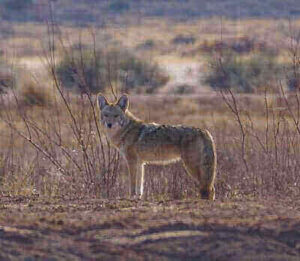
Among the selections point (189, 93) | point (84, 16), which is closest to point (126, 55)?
point (189, 93)

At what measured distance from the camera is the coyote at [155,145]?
1165 cm

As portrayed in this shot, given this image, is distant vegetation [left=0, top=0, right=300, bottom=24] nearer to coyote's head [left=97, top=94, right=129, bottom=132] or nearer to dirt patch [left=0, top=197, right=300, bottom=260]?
coyote's head [left=97, top=94, right=129, bottom=132]

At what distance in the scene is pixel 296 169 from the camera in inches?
A: 477

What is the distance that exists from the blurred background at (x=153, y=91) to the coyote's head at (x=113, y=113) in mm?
223

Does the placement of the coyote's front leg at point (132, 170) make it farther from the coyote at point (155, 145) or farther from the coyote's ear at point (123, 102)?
the coyote's ear at point (123, 102)

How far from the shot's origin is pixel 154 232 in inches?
325

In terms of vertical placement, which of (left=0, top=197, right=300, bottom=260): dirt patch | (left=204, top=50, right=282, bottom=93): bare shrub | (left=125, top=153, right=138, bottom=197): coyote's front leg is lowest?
(left=204, top=50, right=282, bottom=93): bare shrub

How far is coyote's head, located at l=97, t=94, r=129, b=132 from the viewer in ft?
42.0

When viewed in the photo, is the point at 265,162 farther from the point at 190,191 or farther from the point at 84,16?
the point at 84,16

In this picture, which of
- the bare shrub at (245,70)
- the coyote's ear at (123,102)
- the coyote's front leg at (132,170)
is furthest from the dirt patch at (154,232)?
the bare shrub at (245,70)

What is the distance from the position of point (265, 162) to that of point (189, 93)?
24.0m

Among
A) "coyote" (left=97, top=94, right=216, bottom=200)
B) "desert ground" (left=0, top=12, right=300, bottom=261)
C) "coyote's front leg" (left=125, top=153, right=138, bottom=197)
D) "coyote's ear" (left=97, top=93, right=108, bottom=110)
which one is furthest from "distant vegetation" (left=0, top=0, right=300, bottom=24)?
"coyote's front leg" (left=125, top=153, right=138, bottom=197)

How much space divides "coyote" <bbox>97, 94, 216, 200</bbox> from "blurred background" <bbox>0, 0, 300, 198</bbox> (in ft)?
0.79

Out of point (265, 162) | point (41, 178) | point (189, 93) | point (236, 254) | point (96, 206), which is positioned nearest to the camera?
point (236, 254)
